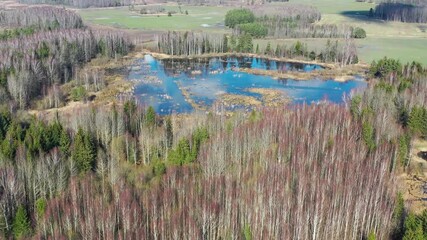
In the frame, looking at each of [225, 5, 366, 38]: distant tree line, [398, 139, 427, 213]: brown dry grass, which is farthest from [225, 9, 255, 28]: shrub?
A: [398, 139, 427, 213]: brown dry grass

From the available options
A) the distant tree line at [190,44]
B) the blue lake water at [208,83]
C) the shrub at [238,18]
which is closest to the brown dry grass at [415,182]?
the blue lake water at [208,83]

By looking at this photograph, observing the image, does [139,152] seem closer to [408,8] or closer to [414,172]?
[414,172]

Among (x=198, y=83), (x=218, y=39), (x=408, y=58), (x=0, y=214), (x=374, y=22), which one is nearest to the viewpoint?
(x=0, y=214)

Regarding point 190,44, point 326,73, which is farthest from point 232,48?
point 326,73

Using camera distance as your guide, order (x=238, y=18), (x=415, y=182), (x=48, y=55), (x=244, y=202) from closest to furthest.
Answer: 1. (x=244, y=202)
2. (x=415, y=182)
3. (x=48, y=55)
4. (x=238, y=18)

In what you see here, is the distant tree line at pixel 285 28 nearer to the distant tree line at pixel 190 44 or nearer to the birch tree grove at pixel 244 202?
the distant tree line at pixel 190 44

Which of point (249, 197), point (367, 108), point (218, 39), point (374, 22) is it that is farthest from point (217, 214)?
point (374, 22)

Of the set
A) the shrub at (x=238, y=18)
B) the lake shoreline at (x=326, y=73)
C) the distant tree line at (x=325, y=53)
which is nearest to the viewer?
the lake shoreline at (x=326, y=73)

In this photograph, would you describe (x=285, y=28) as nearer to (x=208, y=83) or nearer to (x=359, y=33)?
(x=359, y=33)
